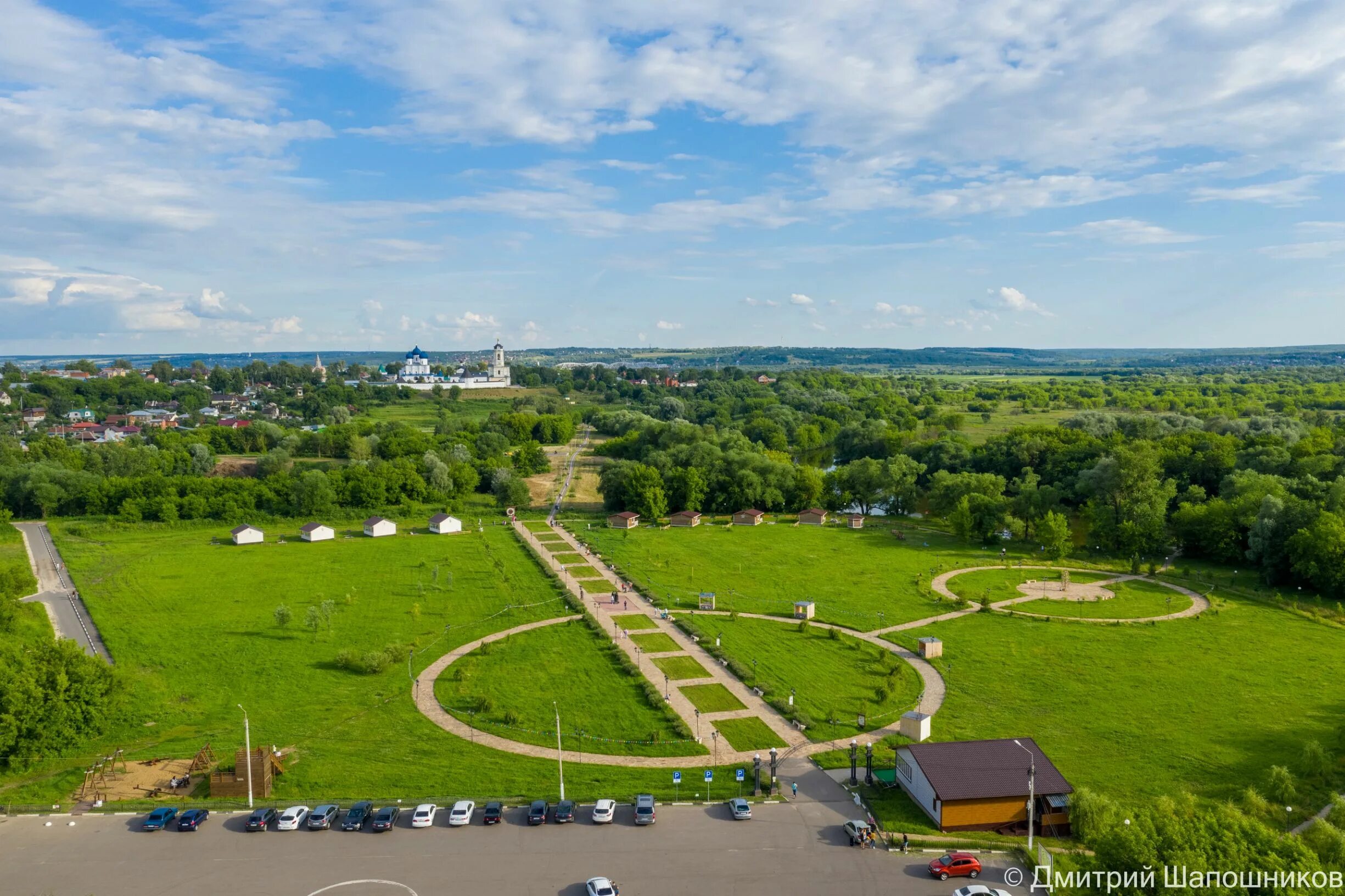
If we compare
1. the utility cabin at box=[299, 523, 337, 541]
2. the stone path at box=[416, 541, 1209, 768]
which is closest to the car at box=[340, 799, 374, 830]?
the stone path at box=[416, 541, 1209, 768]

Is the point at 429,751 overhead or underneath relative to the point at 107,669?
underneath

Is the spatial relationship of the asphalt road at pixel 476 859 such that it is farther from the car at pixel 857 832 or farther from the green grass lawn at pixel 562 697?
the green grass lawn at pixel 562 697

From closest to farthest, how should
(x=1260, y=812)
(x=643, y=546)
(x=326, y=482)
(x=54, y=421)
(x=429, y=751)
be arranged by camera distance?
(x=1260, y=812)
(x=429, y=751)
(x=643, y=546)
(x=326, y=482)
(x=54, y=421)

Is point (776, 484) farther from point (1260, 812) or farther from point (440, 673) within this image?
point (1260, 812)

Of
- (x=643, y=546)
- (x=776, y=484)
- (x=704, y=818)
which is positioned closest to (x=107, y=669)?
(x=704, y=818)

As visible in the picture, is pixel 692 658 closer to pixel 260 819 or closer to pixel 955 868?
pixel 955 868

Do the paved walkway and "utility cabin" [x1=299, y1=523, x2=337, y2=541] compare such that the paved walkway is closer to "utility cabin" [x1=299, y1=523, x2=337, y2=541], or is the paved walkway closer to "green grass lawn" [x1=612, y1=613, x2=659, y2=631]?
"utility cabin" [x1=299, y1=523, x2=337, y2=541]

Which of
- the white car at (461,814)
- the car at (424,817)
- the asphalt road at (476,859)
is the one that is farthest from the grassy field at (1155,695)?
the car at (424,817)
